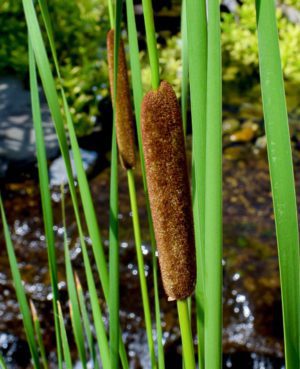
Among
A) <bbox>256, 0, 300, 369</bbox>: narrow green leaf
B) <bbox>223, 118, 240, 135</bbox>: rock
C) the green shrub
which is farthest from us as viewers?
<bbox>223, 118, 240, 135</bbox>: rock

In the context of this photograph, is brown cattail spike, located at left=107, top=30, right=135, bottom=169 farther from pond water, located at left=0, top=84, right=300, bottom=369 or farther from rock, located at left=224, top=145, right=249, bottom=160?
rock, located at left=224, top=145, right=249, bottom=160

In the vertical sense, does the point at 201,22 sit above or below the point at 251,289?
above

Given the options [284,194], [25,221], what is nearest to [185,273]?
[284,194]

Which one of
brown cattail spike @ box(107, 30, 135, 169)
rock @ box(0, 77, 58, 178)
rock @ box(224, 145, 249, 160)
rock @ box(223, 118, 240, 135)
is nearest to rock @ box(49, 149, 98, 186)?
rock @ box(0, 77, 58, 178)

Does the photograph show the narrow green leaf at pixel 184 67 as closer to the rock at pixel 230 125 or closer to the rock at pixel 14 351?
the rock at pixel 14 351

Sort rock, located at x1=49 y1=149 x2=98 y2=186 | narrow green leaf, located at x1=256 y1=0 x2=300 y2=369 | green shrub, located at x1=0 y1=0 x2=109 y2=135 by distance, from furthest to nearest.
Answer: green shrub, located at x1=0 y1=0 x2=109 y2=135 → rock, located at x1=49 y1=149 x2=98 y2=186 → narrow green leaf, located at x1=256 y1=0 x2=300 y2=369

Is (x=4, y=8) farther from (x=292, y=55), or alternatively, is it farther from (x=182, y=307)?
(x=182, y=307)
